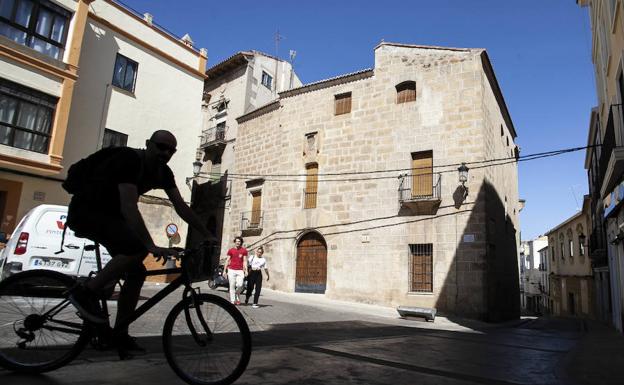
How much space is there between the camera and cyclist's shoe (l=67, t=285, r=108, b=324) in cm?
306

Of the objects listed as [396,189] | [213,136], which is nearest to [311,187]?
[396,189]

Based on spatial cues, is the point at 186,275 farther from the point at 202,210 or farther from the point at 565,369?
the point at 202,210

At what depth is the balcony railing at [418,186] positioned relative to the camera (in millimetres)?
16562

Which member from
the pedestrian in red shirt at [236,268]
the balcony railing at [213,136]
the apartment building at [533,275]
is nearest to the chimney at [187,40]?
the balcony railing at [213,136]

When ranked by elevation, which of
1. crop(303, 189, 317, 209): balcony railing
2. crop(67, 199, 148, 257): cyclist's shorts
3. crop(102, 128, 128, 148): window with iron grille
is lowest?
crop(67, 199, 148, 257): cyclist's shorts

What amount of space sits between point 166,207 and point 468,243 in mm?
11947

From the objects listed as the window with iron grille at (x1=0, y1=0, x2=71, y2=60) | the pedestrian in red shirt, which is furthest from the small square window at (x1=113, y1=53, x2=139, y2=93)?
the pedestrian in red shirt

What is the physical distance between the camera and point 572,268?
32062 millimetres

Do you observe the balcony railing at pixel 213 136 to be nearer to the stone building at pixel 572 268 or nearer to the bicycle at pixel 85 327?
the stone building at pixel 572 268

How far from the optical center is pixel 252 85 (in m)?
28.2

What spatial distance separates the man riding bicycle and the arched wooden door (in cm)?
1592

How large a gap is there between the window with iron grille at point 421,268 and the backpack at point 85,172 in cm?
1451

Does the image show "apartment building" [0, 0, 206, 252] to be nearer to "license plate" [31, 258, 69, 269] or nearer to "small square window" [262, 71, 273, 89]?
"license plate" [31, 258, 69, 269]

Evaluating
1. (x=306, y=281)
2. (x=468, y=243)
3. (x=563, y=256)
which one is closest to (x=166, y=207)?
(x=306, y=281)
